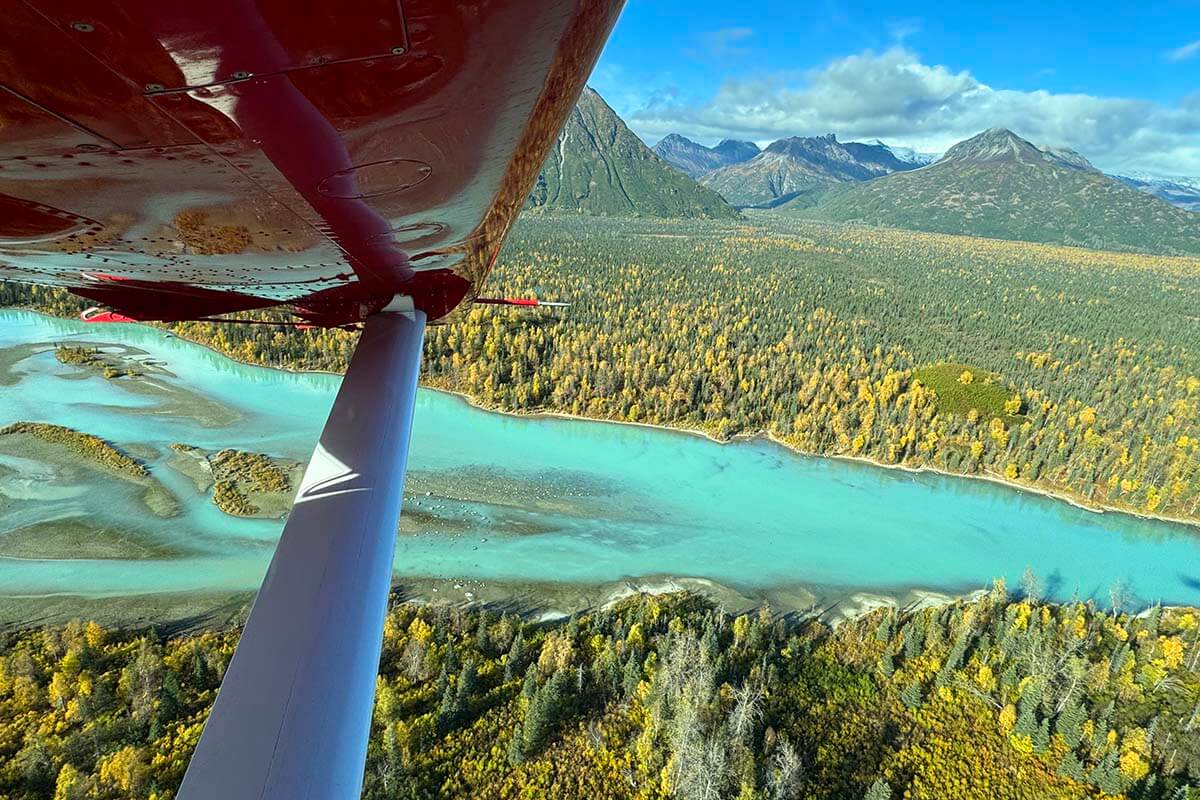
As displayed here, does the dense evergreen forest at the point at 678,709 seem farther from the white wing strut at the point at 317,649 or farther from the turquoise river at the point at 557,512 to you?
the white wing strut at the point at 317,649

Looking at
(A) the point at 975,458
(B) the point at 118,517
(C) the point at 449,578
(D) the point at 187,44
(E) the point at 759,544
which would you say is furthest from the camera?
(A) the point at 975,458

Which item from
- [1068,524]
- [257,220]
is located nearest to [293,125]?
[257,220]

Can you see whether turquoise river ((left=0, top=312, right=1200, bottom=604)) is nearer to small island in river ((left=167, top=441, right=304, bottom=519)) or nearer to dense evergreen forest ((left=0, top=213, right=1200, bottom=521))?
small island in river ((left=167, top=441, right=304, bottom=519))

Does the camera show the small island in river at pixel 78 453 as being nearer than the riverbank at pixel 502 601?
No

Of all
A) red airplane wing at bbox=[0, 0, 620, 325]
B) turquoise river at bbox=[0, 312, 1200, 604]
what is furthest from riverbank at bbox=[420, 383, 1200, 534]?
red airplane wing at bbox=[0, 0, 620, 325]

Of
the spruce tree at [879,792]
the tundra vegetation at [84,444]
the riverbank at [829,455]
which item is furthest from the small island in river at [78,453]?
the spruce tree at [879,792]

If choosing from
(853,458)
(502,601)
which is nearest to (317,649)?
(502,601)

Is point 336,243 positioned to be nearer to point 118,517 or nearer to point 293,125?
point 293,125
